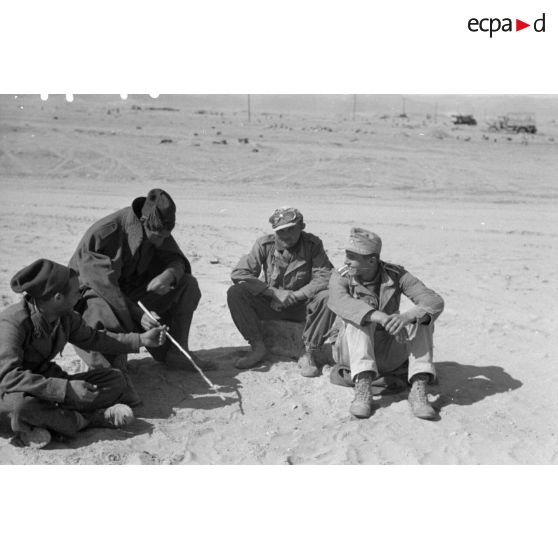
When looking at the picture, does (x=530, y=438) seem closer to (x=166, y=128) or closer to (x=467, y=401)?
(x=467, y=401)

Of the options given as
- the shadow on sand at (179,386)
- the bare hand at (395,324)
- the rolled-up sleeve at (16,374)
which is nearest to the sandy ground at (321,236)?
the shadow on sand at (179,386)

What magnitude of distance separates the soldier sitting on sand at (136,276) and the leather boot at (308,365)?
2.42ft

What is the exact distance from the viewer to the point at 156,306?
18.9 ft

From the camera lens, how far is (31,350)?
4523 mm

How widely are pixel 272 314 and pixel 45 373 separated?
2043mm

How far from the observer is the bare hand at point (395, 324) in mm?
4816

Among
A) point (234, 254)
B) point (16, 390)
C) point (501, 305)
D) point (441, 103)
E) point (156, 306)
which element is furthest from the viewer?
point (441, 103)

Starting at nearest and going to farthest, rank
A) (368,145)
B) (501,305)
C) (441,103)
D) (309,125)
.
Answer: (501,305) < (368,145) < (309,125) < (441,103)

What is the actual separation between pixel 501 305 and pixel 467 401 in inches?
93.9

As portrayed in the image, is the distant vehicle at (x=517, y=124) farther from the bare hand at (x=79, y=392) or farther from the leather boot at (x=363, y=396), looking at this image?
the bare hand at (x=79, y=392)

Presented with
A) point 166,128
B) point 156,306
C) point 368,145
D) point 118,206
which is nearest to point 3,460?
point 156,306

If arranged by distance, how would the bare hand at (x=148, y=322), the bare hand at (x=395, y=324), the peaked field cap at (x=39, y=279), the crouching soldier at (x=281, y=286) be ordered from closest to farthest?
1. the peaked field cap at (x=39, y=279)
2. the bare hand at (x=395, y=324)
3. the bare hand at (x=148, y=322)
4. the crouching soldier at (x=281, y=286)

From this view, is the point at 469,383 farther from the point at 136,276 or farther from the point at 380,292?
the point at 136,276

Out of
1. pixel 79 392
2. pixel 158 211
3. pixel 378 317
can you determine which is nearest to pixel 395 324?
pixel 378 317
